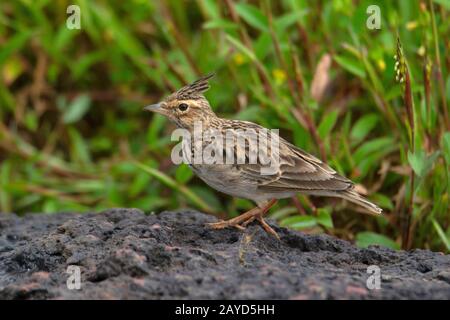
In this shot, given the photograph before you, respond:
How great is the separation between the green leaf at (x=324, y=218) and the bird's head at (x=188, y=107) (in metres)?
0.99

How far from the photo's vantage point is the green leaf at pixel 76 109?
8016 mm

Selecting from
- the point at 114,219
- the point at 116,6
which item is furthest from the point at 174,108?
the point at 116,6

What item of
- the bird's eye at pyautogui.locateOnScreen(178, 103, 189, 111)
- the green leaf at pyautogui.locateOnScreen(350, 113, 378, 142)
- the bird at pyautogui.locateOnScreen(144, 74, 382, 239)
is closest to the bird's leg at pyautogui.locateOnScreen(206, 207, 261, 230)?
the bird at pyautogui.locateOnScreen(144, 74, 382, 239)

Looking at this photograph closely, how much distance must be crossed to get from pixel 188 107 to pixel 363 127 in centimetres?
175

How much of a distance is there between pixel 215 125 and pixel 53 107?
3650 millimetres

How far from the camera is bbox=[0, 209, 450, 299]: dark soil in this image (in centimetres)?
343

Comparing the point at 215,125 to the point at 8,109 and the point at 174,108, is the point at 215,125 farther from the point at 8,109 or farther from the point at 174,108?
the point at 8,109

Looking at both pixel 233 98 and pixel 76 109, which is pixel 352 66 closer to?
pixel 233 98

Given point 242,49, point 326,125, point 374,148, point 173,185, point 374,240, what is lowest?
point 374,240

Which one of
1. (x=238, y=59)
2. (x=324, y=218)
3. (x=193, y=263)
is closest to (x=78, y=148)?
(x=238, y=59)

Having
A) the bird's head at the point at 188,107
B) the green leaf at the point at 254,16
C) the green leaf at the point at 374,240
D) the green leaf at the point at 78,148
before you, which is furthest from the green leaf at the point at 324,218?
the green leaf at the point at 78,148

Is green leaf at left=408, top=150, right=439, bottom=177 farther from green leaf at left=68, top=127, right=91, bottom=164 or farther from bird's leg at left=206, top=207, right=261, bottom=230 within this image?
green leaf at left=68, top=127, right=91, bottom=164

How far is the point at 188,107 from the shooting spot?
519 cm

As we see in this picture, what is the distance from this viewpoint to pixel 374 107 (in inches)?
264
